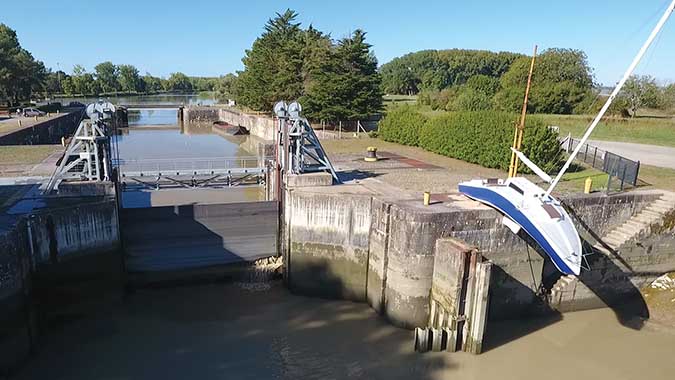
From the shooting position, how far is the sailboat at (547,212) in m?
10.7

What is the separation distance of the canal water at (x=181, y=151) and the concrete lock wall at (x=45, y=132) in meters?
5.28

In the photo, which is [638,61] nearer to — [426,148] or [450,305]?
[450,305]

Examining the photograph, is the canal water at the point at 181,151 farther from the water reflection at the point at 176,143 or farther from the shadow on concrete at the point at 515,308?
the shadow on concrete at the point at 515,308

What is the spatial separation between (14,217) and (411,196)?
37.0 ft

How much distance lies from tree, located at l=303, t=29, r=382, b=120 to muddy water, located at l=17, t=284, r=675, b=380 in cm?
2078

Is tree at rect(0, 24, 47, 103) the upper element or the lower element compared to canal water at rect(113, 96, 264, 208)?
upper

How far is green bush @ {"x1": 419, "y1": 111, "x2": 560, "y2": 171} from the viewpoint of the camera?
67.2ft

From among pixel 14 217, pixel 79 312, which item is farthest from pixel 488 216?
pixel 14 217

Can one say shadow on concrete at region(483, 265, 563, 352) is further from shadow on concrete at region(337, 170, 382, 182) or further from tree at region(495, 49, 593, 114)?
tree at region(495, 49, 593, 114)

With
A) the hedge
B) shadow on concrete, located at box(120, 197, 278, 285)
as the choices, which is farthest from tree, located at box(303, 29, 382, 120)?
shadow on concrete, located at box(120, 197, 278, 285)

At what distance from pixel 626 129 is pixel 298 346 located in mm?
36420

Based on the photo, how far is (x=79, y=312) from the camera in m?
12.8

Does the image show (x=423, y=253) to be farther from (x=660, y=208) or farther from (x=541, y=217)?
(x=660, y=208)

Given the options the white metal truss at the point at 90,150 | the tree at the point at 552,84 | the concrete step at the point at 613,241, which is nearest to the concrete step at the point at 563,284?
the concrete step at the point at 613,241
